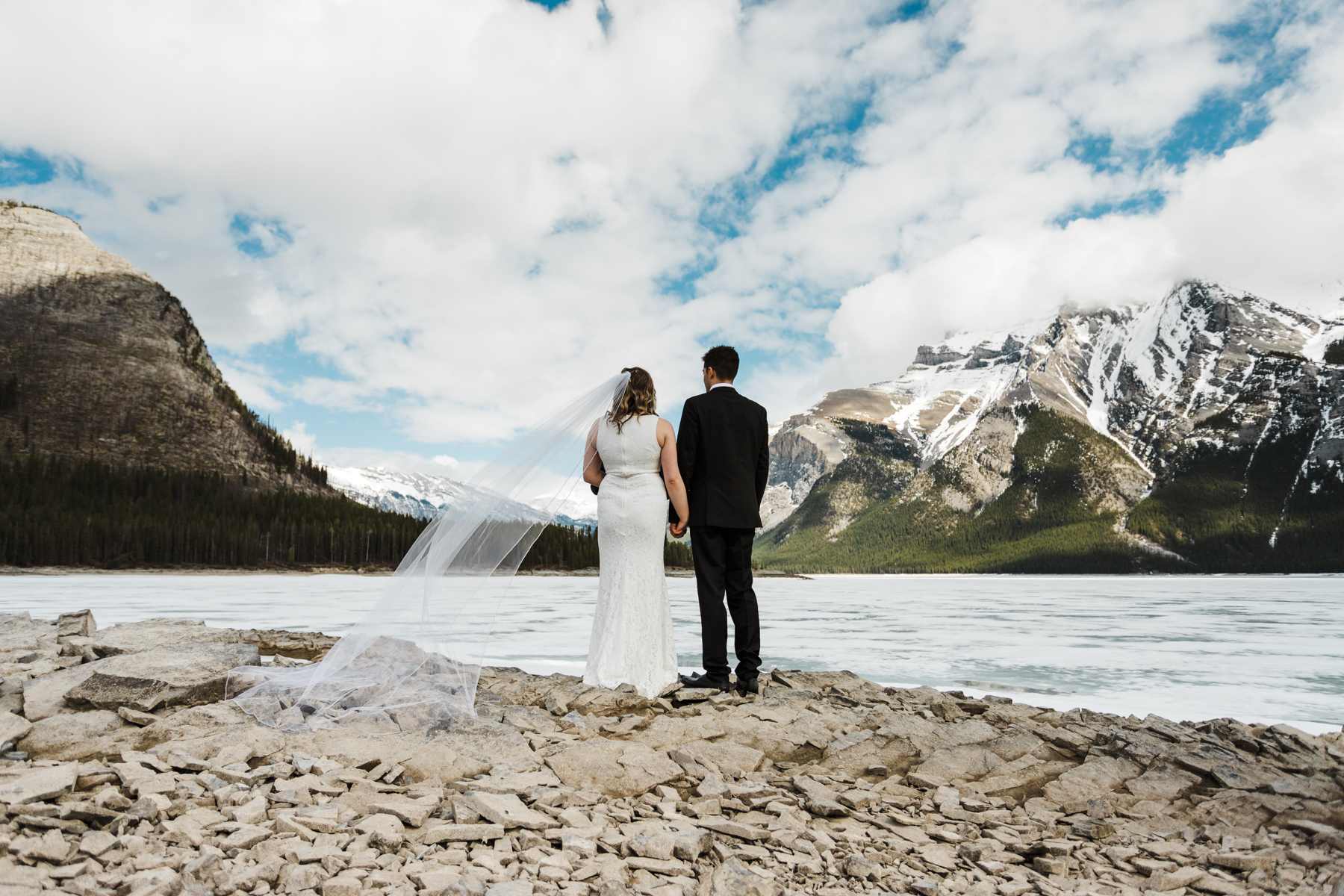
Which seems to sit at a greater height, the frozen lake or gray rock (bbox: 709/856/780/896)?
gray rock (bbox: 709/856/780/896)

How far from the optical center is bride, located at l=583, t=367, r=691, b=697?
665cm

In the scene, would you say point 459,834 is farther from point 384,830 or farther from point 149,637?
point 149,637

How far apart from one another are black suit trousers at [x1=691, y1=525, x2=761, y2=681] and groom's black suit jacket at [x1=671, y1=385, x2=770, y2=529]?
0.16m

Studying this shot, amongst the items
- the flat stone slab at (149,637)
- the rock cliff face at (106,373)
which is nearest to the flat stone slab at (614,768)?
the flat stone slab at (149,637)

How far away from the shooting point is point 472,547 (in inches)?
249

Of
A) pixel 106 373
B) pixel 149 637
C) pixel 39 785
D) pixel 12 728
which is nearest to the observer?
pixel 39 785

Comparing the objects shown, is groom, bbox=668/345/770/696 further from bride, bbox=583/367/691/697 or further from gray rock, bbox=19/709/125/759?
gray rock, bbox=19/709/125/759

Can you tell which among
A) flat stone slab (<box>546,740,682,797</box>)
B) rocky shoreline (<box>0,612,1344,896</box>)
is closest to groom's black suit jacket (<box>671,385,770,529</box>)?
rocky shoreline (<box>0,612,1344,896</box>)

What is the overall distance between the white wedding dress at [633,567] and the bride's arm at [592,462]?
286 mm

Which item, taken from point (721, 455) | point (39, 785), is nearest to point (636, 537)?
point (721, 455)

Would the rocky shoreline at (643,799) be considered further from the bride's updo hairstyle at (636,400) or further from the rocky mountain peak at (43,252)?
the rocky mountain peak at (43,252)

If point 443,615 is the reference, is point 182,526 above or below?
above

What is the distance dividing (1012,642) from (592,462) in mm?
11624

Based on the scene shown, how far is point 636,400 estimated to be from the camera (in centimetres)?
670
